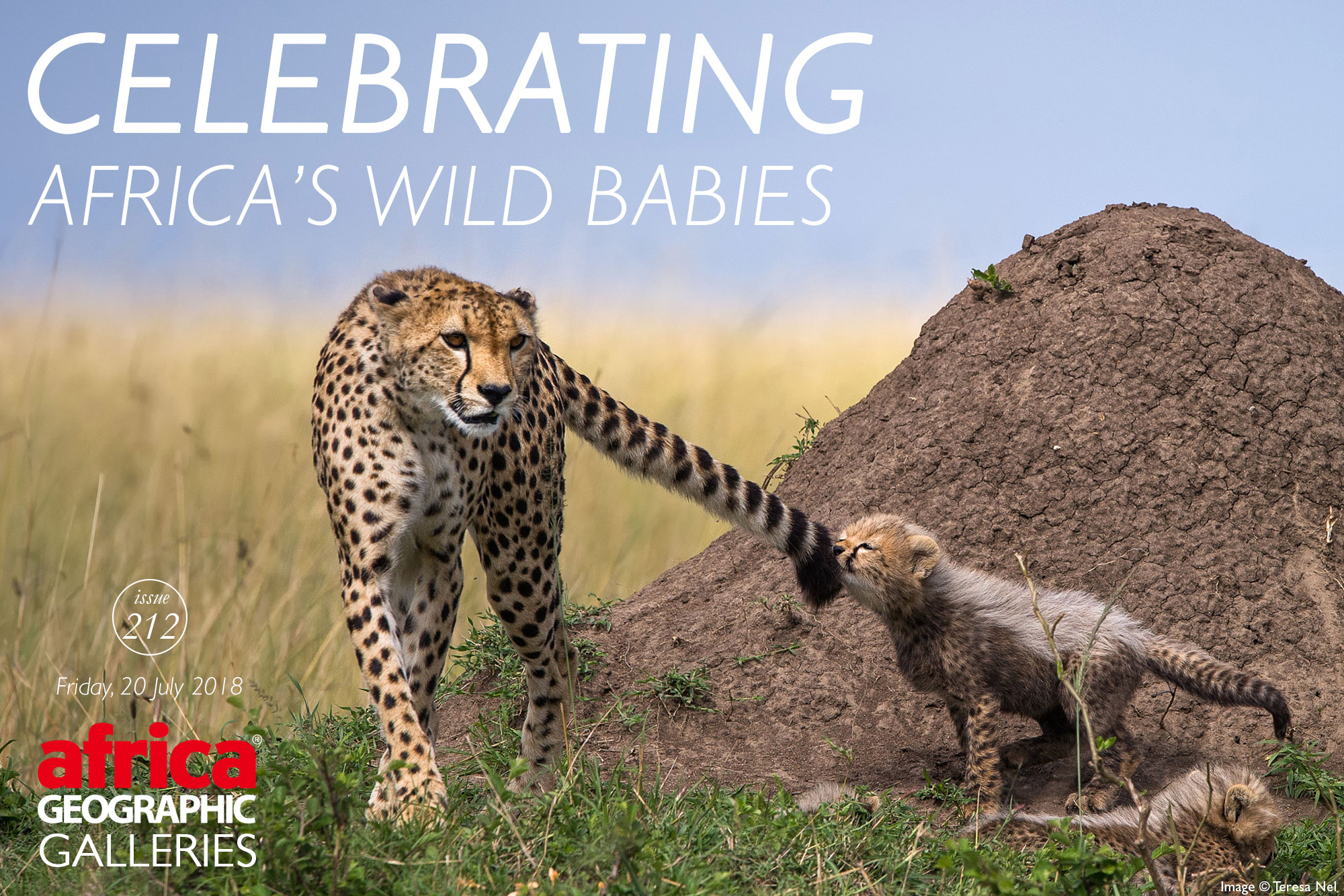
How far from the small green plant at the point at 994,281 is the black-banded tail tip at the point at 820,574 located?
1.92 meters

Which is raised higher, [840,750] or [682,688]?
[682,688]

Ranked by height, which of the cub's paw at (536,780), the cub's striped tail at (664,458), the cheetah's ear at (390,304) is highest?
the cheetah's ear at (390,304)

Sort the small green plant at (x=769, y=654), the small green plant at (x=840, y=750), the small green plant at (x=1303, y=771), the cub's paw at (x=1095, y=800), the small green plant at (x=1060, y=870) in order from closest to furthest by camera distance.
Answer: the small green plant at (x=1060, y=870) < the cub's paw at (x=1095, y=800) < the small green plant at (x=1303, y=771) < the small green plant at (x=840, y=750) < the small green plant at (x=769, y=654)

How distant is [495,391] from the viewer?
368 centimetres

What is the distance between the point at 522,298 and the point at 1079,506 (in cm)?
248

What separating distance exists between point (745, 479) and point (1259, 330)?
7.92 ft

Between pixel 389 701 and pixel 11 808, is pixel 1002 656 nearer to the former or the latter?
pixel 389 701

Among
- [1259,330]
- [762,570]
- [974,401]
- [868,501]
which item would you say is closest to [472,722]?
[762,570]

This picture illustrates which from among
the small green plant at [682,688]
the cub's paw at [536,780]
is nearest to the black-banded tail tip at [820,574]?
the small green plant at [682,688]

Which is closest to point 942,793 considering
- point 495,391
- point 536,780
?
point 536,780

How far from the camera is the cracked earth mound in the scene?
187 inches

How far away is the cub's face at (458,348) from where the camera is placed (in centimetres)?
371

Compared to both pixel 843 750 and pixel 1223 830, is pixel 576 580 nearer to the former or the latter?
pixel 843 750

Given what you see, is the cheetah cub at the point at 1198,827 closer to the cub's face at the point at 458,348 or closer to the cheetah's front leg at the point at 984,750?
the cheetah's front leg at the point at 984,750
